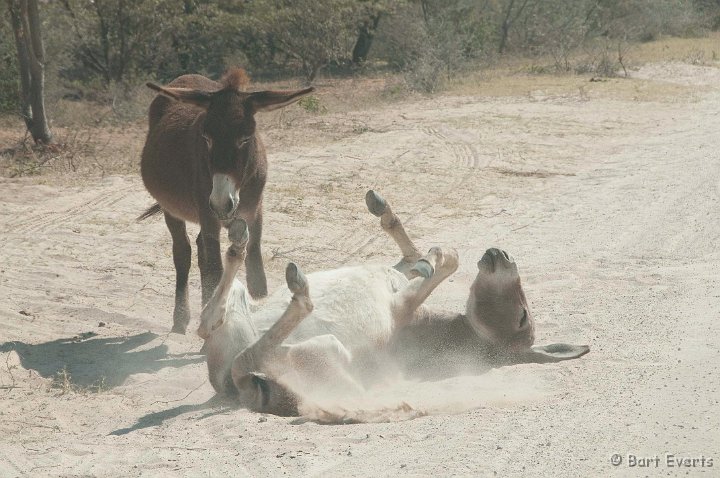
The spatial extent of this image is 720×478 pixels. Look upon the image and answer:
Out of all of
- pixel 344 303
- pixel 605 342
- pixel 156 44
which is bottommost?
pixel 605 342

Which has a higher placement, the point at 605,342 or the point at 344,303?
the point at 344,303

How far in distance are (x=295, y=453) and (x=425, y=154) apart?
969 centimetres

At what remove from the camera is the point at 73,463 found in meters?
4.12

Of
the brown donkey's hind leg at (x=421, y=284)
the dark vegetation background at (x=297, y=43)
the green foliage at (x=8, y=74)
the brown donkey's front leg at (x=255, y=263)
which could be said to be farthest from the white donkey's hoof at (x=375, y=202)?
the green foliage at (x=8, y=74)

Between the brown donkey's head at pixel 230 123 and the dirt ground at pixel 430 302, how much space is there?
1277mm

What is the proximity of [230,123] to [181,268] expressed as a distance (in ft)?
6.16

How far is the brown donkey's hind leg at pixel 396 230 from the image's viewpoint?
6.30 meters

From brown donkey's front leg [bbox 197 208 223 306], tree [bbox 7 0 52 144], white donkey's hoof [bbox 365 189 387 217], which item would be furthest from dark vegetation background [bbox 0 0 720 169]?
white donkey's hoof [bbox 365 189 387 217]

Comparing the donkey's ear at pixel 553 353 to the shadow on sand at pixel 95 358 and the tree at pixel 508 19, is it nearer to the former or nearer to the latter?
the shadow on sand at pixel 95 358

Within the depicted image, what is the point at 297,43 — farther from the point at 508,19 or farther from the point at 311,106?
the point at 508,19

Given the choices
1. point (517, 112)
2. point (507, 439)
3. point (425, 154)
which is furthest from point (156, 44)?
point (507, 439)

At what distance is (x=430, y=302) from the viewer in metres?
7.10

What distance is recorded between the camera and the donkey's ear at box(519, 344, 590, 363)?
17.6 feet

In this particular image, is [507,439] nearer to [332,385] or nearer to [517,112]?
[332,385]
